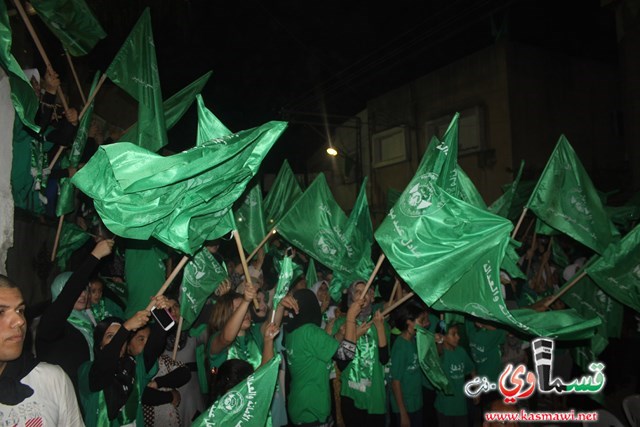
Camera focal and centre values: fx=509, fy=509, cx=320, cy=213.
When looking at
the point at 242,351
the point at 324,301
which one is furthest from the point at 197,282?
the point at 324,301

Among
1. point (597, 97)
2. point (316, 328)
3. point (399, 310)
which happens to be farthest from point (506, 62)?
point (316, 328)

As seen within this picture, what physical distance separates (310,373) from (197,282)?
54.2 inches

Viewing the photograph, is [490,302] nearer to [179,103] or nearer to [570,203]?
[570,203]

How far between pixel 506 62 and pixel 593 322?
1382cm

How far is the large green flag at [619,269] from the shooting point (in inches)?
227

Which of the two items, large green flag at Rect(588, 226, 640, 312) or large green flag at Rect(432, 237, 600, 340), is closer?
large green flag at Rect(432, 237, 600, 340)

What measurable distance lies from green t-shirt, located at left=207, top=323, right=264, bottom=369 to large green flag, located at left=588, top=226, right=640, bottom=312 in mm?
3819

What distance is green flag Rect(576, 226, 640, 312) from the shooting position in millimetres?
5758

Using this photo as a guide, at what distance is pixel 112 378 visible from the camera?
3.28 metres

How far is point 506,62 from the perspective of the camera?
16.8 metres

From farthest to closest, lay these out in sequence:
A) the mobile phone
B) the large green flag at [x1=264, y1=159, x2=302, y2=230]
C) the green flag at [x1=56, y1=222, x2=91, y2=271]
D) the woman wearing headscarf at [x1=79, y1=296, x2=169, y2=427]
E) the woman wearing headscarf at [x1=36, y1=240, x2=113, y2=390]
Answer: the large green flag at [x1=264, y1=159, x2=302, y2=230] < the green flag at [x1=56, y1=222, x2=91, y2=271] < the mobile phone < the woman wearing headscarf at [x1=36, y1=240, x2=113, y2=390] < the woman wearing headscarf at [x1=79, y1=296, x2=169, y2=427]

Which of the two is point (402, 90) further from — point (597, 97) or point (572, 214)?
point (572, 214)

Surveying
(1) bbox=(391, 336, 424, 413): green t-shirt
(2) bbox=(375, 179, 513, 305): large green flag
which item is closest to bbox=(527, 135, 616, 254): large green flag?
(2) bbox=(375, 179, 513, 305): large green flag

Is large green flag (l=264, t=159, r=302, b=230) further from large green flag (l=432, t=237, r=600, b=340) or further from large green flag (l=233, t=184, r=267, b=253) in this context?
large green flag (l=432, t=237, r=600, b=340)
